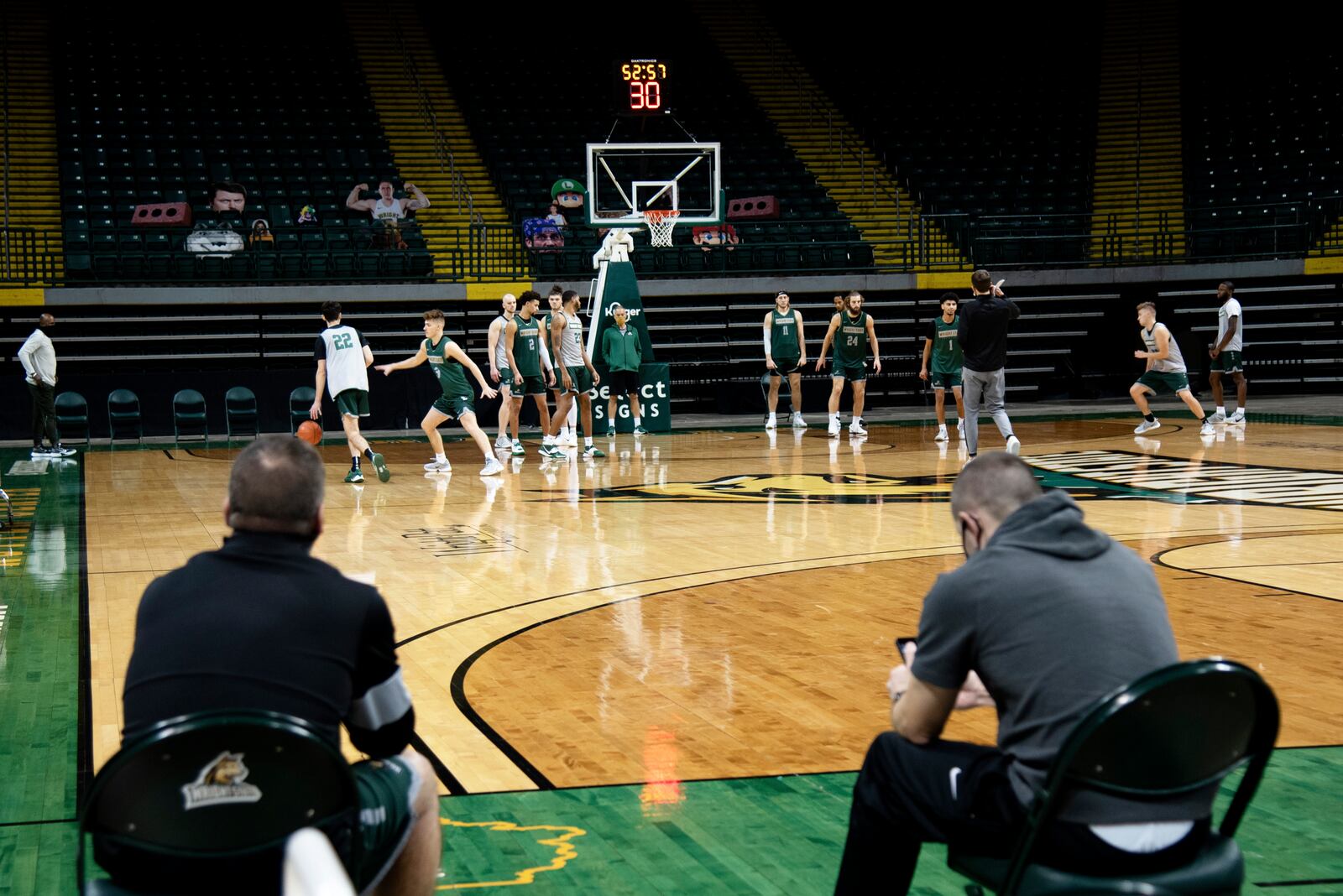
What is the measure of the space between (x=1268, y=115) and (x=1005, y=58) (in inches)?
213

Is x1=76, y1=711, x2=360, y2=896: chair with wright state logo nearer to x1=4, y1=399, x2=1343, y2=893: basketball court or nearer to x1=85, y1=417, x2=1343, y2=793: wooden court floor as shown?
x1=85, y1=417, x2=1343, y2=793: wooden court floor

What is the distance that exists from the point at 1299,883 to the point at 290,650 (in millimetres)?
2441

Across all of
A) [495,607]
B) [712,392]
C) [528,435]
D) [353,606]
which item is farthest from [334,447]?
[353,606]

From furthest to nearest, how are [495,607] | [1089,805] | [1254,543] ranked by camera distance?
[1254,543] < [495,607] < [1089,805]

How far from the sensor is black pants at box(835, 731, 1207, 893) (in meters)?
2.43

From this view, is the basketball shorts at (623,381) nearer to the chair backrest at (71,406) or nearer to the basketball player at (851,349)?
the basketball player at (851,349)

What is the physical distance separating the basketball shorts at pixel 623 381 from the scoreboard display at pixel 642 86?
540 cm

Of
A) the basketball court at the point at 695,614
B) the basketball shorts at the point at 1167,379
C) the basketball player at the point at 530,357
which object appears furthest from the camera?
the basketball shorts at the point at 1167,379

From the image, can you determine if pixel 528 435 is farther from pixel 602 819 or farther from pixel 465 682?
pixel 602 819

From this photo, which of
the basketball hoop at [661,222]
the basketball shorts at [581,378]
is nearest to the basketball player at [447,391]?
the basketball shorts at [581,378]

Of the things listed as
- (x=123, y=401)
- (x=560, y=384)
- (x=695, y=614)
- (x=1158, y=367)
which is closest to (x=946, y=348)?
(x=1158, y=367)

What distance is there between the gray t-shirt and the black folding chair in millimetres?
69

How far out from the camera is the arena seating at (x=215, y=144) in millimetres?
21656

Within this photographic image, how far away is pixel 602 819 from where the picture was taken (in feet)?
12.7
